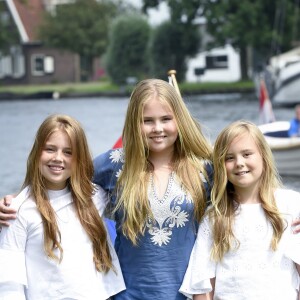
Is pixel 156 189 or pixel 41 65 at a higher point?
pixel 41 65

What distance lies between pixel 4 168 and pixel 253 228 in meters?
17.7

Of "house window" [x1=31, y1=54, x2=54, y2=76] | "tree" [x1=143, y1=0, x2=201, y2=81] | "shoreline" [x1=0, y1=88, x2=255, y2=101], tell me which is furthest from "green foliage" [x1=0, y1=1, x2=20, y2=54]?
"shoreline" [x1=0, y1=88, x2=255, y2=101]

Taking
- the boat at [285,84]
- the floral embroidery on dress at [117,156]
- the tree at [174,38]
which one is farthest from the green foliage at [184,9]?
the floral embroidery on dress at [117,156]

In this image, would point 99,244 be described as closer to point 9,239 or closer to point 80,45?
point 9,239

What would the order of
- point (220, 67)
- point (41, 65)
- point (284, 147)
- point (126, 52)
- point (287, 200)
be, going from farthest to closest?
point (41, 65) < point (220, 67) < point (126, 52) < point (284, 147) < point (287, 200)

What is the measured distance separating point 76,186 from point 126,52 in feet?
170

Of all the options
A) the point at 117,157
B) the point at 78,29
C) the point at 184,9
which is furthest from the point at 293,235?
the point at 78,29

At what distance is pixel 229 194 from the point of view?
3838 mm

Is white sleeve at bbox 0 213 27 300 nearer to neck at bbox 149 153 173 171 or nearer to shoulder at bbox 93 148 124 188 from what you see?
shoulder at bbox 93 148 124 188

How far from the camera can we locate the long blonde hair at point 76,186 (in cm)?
380

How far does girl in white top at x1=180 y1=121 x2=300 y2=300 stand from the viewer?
373 cm

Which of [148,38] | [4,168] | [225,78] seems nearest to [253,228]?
[4,168]

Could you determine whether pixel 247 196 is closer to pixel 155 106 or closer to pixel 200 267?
pixel 200 267

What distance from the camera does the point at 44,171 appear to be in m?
3.86
